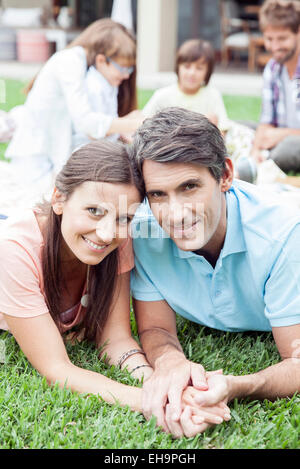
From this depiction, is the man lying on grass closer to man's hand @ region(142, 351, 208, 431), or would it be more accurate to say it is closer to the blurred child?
man's hand @ region(142, 351, 208, 431)

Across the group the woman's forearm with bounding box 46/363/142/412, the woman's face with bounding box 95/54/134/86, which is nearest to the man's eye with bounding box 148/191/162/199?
the woman's forearm with bounding box 46/363/142/412

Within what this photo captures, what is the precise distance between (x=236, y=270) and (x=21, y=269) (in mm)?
876

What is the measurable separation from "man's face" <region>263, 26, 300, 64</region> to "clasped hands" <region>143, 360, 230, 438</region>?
419 cm

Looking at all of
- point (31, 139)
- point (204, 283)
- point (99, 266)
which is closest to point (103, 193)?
point (99, 266)

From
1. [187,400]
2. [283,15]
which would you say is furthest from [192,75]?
[187,400]

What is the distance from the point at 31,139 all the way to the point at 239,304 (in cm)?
287

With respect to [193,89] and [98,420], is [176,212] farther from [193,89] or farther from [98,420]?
[193,89]

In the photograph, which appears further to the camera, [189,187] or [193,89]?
[193,89]

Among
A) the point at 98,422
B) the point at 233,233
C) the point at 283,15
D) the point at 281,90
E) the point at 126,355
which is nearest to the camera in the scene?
the point at 98,422

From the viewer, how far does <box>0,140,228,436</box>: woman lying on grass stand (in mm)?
2400

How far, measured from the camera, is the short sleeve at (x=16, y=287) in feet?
8.09

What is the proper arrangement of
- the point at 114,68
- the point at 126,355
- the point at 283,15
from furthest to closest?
the point at 283,15
the point at 114,68
the point at 126,355

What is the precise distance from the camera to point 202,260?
2.67 meters

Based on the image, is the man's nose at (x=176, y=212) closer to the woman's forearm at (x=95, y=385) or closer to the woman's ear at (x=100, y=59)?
the woman's forearm at (x=95, y=385)
